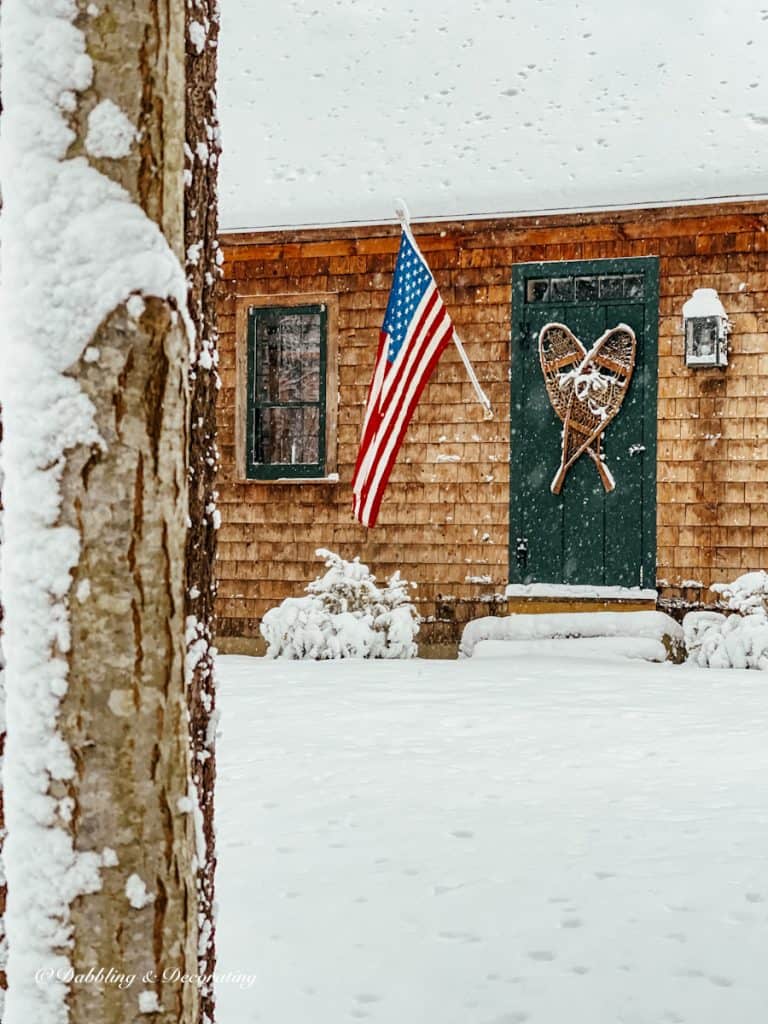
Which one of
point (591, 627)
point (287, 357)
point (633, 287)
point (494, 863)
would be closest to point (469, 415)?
point (633, 287)

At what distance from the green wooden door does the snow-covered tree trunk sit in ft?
26.2

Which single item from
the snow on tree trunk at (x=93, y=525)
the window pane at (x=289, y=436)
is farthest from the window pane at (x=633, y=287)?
the snow on tree trunk at (x=93, y=525)

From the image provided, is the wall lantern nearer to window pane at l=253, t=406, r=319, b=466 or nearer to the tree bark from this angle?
window pane at l=253, t=406, r=319, b=466

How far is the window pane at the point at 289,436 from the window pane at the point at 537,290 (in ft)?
7.26

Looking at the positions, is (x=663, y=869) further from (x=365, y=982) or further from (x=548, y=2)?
(x=548, y=2)

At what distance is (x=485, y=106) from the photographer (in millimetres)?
11258

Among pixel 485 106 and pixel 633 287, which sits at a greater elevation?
pixel 485 106

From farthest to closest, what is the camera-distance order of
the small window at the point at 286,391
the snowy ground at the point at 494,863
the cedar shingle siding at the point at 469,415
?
the small window at the point at 286,391
the cedar shingle siding at the point at 469,415
the snowy ground at the point at 494,863

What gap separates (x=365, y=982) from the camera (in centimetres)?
304

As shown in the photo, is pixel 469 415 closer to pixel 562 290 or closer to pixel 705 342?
pixel 562 290

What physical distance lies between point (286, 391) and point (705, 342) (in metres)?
3.80

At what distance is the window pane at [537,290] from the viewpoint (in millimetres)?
10250

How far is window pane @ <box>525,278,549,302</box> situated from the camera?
1025 cm

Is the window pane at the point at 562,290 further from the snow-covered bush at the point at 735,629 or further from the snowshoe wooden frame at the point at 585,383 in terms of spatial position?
the snow-covered bush at the point at 735,629
